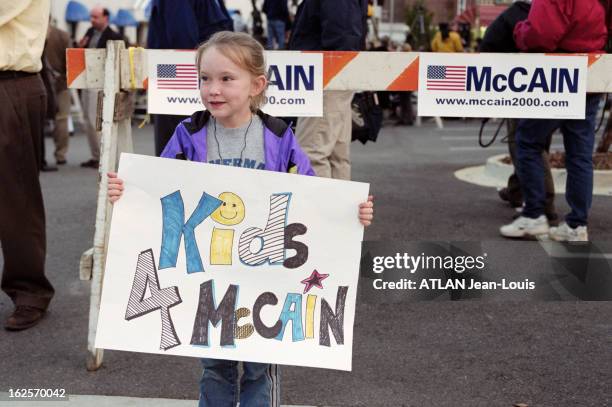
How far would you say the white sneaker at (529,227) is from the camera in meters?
6.78

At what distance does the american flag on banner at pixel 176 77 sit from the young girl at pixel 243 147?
1.29 m

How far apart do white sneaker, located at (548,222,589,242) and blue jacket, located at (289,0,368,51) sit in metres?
1.93

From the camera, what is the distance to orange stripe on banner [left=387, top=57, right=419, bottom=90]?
436 cm

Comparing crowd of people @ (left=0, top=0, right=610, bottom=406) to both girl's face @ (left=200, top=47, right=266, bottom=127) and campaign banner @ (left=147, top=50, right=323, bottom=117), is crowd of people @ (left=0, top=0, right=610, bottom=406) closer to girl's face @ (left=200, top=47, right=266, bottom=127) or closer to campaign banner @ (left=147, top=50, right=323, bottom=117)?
girl's face @ (left=200, top=47, right=266, bottom=127)

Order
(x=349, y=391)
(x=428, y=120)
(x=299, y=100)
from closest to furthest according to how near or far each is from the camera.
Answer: (x=349, y=391)
(x=299, y=100)
(x=428, y=120)

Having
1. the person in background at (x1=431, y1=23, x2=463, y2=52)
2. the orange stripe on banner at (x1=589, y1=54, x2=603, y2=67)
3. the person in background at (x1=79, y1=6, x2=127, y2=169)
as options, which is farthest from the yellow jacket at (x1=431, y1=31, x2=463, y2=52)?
the orange stripe on banner at (x1=589, y1=54, x2=603, y2=67)

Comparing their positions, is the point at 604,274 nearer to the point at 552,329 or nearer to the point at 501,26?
the point at 552,329

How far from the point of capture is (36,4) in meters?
4.68

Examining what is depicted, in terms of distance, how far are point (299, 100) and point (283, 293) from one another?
5.62 feet

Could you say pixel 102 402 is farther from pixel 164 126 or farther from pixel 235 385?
pixel 164 126

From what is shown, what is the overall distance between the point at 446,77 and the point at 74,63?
170 centimetres

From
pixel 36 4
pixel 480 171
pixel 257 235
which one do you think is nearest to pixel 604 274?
Answer: pixel 257 235

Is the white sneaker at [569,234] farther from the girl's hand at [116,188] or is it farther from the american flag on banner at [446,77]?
the girl's hand at [116,188]

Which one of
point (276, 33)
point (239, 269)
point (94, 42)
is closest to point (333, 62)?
point (239, 269)
